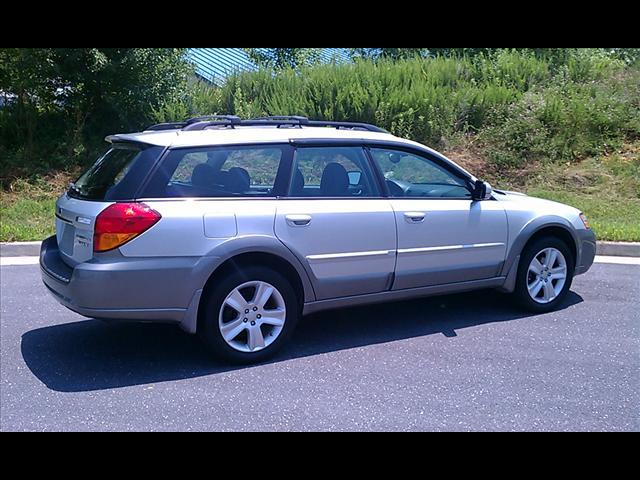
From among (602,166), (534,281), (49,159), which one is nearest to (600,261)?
(534,281)

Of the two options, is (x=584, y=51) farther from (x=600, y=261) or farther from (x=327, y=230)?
(x=327, y=230)

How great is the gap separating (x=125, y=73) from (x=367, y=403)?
9.73 meters

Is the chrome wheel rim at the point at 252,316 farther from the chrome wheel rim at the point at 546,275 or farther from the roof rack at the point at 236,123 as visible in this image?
the chrome wheel rim at the point at 546,275

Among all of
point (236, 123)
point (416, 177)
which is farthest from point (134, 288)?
point (416, 177)

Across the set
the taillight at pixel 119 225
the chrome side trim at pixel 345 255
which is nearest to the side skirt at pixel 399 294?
the chrome side trim at pixel 345 255

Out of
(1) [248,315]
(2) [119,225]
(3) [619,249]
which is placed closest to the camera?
(2) [119,225]

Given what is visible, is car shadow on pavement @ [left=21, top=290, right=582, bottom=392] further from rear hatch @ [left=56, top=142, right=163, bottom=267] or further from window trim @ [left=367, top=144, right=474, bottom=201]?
window trim @ [left=367, top=144, right=474, bottom=201]

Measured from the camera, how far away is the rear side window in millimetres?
4234

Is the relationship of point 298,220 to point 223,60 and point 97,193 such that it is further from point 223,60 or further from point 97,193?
point 223,60

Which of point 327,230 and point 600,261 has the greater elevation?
point 327,230

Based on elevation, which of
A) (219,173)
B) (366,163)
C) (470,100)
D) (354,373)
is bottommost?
(354,373)

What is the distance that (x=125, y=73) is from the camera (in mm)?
11656

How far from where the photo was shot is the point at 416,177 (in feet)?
17.5

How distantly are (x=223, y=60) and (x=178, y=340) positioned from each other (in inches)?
559
